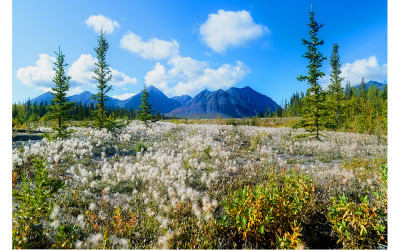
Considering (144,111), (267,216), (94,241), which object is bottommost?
(94,241)

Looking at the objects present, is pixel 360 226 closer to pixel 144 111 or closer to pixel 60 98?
pixel 60 98

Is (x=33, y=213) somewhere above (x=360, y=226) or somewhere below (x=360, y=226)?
above

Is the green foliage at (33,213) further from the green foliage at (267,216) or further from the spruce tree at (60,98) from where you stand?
the spruce tree at (60,98)

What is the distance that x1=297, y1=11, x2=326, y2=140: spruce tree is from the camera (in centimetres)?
1363

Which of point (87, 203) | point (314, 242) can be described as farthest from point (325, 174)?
point (87, 203)

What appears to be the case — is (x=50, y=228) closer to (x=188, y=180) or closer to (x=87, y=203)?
(x=87, y=203)

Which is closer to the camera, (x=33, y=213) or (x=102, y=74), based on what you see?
(x=33, y=213)

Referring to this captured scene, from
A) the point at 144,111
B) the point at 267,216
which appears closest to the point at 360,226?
the point at 267,216

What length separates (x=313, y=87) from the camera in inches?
565

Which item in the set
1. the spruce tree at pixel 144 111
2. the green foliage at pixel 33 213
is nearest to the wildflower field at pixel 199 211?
the green foliage at pixel 33 213

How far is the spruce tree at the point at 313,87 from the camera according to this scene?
13.6 metres

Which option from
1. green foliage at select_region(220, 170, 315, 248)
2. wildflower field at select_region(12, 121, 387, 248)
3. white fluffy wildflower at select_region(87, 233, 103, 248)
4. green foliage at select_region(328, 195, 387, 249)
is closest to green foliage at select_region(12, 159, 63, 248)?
wildflower field at select_region(12, 121, 387, 248)

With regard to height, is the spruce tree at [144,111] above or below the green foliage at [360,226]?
above

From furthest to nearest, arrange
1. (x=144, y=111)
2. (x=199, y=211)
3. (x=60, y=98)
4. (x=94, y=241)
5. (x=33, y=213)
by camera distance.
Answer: (x=144, y=111) < (x=60, y=98) < (x=199, y=211) < (x=33, y=213) < (x=94, y=241)
